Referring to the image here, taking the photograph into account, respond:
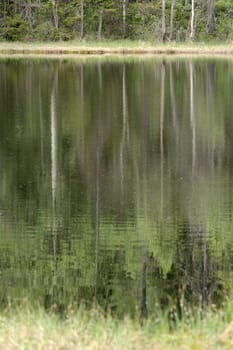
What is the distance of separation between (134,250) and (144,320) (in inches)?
148

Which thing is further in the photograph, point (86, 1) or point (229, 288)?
point (86, 1)

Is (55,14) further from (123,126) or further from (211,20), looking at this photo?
(123,126)

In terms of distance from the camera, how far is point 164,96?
111ft

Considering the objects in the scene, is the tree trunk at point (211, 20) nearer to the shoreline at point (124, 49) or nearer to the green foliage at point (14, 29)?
the shoreline at point (124, 49)

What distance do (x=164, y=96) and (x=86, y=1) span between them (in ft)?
108

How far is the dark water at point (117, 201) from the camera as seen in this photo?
10.3 metres

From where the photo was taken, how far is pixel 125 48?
57.4 m

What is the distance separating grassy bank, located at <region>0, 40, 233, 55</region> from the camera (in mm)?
57031

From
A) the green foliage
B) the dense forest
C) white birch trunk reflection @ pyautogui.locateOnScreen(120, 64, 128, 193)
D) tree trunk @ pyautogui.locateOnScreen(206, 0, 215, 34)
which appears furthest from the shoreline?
white birch trunk reflection @ pyautogui.locateOnScreen(120, 64, 128, 193)

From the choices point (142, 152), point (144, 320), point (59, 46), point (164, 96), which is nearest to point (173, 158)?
point (142, 152)

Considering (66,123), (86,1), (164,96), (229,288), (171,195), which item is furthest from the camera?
(86,1)

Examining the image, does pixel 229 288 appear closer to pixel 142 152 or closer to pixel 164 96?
pixel 142 152

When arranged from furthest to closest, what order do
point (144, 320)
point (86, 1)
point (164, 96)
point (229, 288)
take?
point (86, 1)
point (164, 96)
point (229, 288)
point (144, 320)

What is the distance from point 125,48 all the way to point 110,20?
27.3ft
